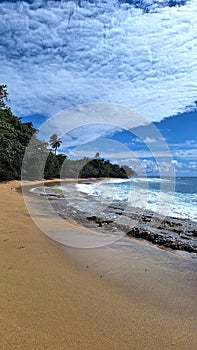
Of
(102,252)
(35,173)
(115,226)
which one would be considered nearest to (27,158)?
(35,173)

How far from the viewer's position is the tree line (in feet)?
61.8

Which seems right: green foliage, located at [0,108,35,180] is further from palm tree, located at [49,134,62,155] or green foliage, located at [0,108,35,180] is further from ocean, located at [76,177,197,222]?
palm tree, located at [49,134,62,155]

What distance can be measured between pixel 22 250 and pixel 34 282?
57.5 inches

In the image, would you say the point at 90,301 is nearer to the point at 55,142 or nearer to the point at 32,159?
the point at 32,159

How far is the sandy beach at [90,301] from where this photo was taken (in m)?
2.33

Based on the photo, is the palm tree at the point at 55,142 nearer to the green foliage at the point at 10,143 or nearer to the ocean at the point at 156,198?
the green foliage at the point at 10,143

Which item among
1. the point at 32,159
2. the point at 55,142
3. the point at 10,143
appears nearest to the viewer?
the point at 10,143

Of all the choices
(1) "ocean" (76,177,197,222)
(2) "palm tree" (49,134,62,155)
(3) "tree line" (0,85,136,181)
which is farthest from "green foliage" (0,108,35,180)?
(2) "palm tree" (49,134,62,155)

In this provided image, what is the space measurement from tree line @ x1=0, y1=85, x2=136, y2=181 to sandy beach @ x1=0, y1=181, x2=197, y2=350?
14756 mm

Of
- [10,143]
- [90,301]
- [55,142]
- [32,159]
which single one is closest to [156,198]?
[10,143]

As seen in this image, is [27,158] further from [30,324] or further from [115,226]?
[30,324]

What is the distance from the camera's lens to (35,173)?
43312mm

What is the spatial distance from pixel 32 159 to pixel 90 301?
40010 millimetres

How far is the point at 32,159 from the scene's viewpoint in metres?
41.0
